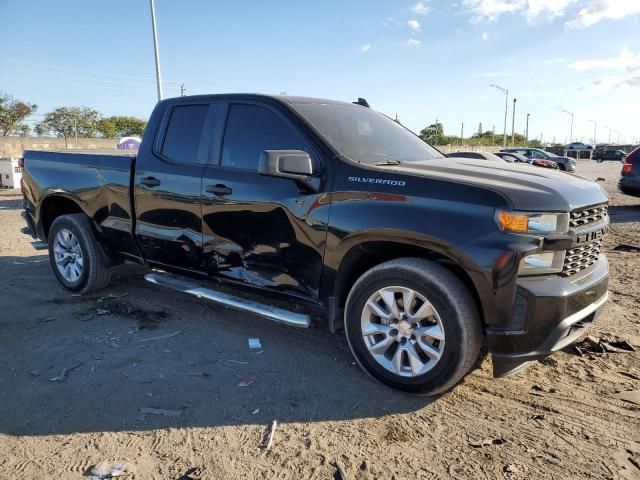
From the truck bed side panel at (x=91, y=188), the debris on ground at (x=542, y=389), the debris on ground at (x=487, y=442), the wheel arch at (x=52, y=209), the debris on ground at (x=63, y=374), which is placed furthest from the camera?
the wheel arch at (x=52, y=209)

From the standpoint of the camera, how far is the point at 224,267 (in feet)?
13.4

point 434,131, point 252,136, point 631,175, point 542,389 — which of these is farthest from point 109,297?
point 434,131

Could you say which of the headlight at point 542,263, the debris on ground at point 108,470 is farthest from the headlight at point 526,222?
the debris on ground at point 108,470

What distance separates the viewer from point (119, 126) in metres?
61.4

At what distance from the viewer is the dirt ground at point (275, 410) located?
8.55 feet

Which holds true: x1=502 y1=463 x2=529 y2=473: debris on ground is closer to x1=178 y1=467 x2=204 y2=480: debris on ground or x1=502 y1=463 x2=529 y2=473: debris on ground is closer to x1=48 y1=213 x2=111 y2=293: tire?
x1=178 y1=467 x2=204 y2=480: debris on ground

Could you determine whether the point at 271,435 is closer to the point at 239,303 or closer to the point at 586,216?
the point at 239,303

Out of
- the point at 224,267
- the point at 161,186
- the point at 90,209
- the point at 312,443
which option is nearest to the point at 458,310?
the point at 312,443

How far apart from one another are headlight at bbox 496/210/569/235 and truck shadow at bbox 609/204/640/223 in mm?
8669

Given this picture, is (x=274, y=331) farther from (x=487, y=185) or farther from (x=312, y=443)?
(x=487, y=185)

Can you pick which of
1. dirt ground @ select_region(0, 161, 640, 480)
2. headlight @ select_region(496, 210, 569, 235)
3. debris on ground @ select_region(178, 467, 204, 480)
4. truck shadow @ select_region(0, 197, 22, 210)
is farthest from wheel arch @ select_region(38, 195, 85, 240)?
truck shadow @ select_region(0, 197, 22, 210)

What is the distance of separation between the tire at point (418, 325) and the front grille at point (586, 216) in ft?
2.53

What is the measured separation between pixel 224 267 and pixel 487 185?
2174 mm

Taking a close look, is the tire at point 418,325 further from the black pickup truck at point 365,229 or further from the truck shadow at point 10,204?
the truck shadow at point 10,204
